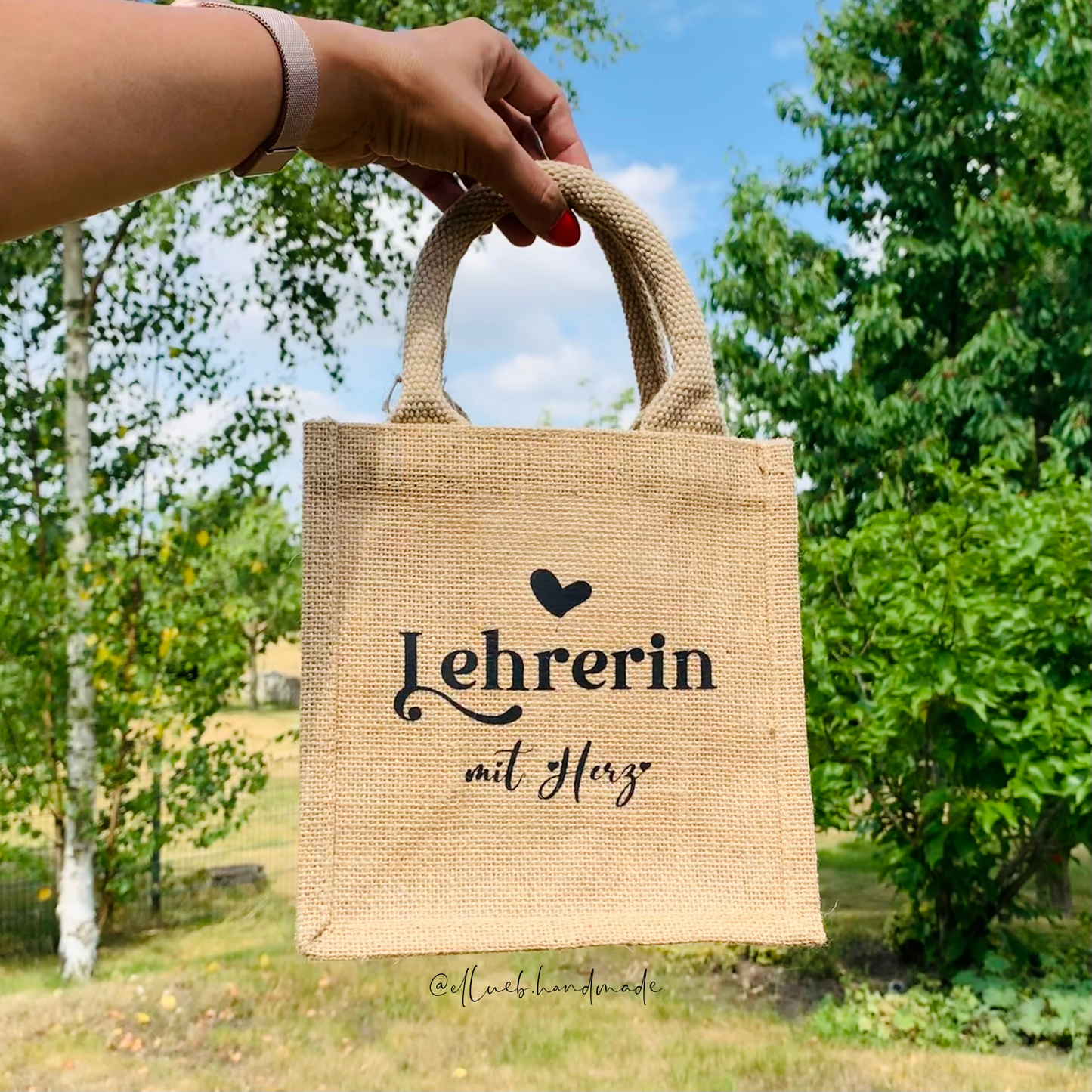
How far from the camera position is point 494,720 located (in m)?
0.96

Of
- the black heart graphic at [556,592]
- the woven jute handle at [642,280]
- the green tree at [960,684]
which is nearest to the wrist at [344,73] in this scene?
the woven jute handle at [642,280]

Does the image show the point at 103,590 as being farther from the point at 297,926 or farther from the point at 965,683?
the point at 297,926

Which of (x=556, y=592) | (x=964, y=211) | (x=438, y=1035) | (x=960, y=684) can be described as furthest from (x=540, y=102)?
(x=964, y=211)

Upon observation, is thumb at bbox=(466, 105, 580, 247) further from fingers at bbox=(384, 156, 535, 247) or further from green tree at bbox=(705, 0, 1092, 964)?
green tree at bbox=(705, 0, 1092, 964)

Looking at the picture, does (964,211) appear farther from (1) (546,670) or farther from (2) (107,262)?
(1) (546,670)

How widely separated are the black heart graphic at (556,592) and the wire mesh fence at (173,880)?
3.69 metres

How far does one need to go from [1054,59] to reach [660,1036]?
18.8 ft

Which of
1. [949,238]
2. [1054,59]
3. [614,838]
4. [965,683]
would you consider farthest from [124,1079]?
[1054,59]

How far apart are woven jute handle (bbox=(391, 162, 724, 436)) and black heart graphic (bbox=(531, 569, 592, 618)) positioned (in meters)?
0.16

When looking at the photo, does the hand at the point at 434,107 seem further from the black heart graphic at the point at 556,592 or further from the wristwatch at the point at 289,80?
the black heart graphic at the point at 556,592

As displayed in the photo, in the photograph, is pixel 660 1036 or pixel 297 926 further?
pixel 660 1036

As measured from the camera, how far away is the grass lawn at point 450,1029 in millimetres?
3285

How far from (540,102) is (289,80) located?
0.32m

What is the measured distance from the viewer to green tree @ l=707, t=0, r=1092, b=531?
5.89 meters
